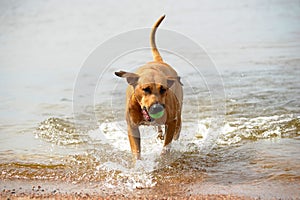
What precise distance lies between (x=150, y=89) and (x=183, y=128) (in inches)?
92.9

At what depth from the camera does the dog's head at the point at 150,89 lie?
4.96 metres

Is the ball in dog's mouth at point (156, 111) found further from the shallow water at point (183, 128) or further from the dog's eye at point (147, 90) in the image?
the shallow water at point (183, 128)

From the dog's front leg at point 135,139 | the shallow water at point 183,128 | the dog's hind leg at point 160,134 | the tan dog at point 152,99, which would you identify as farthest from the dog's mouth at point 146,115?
the dog's hind leg at point 160,134

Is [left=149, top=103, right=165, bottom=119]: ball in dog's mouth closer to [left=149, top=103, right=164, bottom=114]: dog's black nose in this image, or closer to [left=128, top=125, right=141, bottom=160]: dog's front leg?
[left=149, top=103, right=164, bottom=114]: dog's black nose

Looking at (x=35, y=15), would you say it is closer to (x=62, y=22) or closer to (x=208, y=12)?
(x=62, y=22)

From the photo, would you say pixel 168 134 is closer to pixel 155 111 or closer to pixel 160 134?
pixel 155 111

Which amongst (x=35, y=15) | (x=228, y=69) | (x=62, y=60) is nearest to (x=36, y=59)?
(x=62, y=60)

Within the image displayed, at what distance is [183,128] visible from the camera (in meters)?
7.31

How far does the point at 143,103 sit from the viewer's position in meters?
5.04

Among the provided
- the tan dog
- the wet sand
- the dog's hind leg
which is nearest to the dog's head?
the tan dog

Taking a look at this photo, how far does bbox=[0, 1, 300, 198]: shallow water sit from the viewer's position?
17.5ft

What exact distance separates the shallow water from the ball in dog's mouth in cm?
65

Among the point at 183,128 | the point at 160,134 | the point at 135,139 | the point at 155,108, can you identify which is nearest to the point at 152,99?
the point at 155,108

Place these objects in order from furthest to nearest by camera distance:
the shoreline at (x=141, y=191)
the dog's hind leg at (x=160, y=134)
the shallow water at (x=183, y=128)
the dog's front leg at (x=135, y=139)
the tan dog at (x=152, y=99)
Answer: the dog's hind leg at (x=160, y=134)
the dog's front leg at (x=135, y=139)
the shallow water at (x=183, y=128)
the tan dog at (x=152, y=99)
the shoreline at (x=141, y=191)
